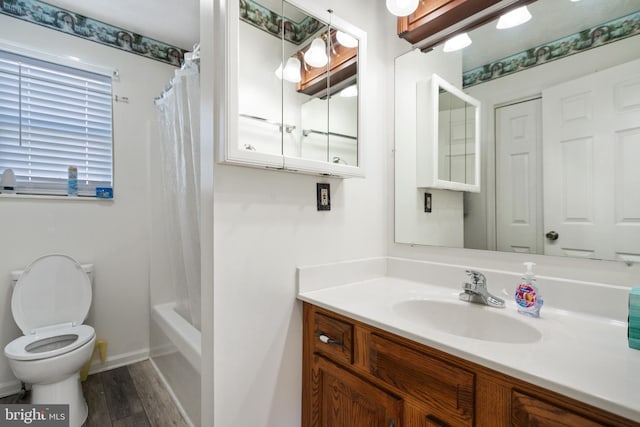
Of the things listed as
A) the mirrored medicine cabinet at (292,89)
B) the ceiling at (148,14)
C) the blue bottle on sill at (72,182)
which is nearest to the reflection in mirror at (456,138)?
the mirrored medicine cabinet at (292,89)

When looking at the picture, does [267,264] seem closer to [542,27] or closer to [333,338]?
[333,338]

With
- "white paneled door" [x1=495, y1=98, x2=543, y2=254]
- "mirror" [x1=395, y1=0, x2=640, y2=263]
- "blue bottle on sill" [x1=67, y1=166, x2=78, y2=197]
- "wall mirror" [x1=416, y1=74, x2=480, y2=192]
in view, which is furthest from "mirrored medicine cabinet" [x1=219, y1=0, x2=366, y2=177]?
"blue bottle on sill" [x1=67, y1=166, x2=78, y2=197]

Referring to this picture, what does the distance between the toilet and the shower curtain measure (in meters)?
0.54

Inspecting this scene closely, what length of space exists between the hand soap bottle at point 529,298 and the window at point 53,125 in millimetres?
2514

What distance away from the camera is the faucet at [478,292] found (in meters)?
1.06

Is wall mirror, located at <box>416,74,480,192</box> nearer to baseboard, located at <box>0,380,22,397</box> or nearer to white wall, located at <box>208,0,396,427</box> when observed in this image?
white wall, located at <box>208,0,396,427</box>

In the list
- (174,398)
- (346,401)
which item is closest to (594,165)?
(346,401)

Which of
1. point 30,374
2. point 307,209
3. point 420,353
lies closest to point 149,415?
point 30,374

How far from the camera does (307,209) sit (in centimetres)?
126

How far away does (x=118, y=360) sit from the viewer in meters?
2.14

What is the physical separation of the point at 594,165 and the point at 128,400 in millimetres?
2563

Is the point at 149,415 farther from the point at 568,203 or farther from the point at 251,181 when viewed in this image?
the point at 568,203

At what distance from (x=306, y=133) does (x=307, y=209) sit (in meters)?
0.32

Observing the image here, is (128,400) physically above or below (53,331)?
below
